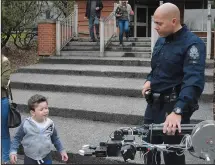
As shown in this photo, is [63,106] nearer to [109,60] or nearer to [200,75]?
[109,60]

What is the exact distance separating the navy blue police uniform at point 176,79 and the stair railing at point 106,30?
8.05 m

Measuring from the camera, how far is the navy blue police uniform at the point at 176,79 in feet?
9.50

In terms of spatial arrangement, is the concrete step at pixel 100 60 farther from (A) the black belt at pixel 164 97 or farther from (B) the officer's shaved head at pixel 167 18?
→ (B) the officer's shaved head at pixel 167 18

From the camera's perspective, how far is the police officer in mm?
2875

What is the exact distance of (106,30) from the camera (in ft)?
39.5

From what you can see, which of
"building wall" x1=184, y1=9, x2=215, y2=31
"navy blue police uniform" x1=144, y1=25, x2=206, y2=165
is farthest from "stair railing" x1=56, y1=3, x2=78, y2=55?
"navy blue police uniform" x1=144, y1=25, x2=206, y2=165

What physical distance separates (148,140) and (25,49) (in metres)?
11.3

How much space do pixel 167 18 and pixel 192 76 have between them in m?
0.52

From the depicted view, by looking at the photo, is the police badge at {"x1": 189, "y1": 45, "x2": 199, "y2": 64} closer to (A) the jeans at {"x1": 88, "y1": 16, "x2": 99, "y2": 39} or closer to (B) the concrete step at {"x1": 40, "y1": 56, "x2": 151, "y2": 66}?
(B) the concrete step at {"x1": 40, "y1": 56, "x2": 151, "y2": 66}

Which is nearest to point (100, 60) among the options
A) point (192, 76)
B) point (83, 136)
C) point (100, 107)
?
point (100, 107)

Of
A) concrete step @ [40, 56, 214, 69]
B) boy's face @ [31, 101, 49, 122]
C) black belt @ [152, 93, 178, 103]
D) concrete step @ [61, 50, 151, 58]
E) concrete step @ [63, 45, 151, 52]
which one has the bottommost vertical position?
boy's face @ [31, 101, 49, 122]

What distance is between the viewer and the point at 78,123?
6.68 m

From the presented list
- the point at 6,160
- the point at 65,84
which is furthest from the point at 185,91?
the point at 65,84

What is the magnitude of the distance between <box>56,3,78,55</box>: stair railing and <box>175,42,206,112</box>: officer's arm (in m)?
9.31
